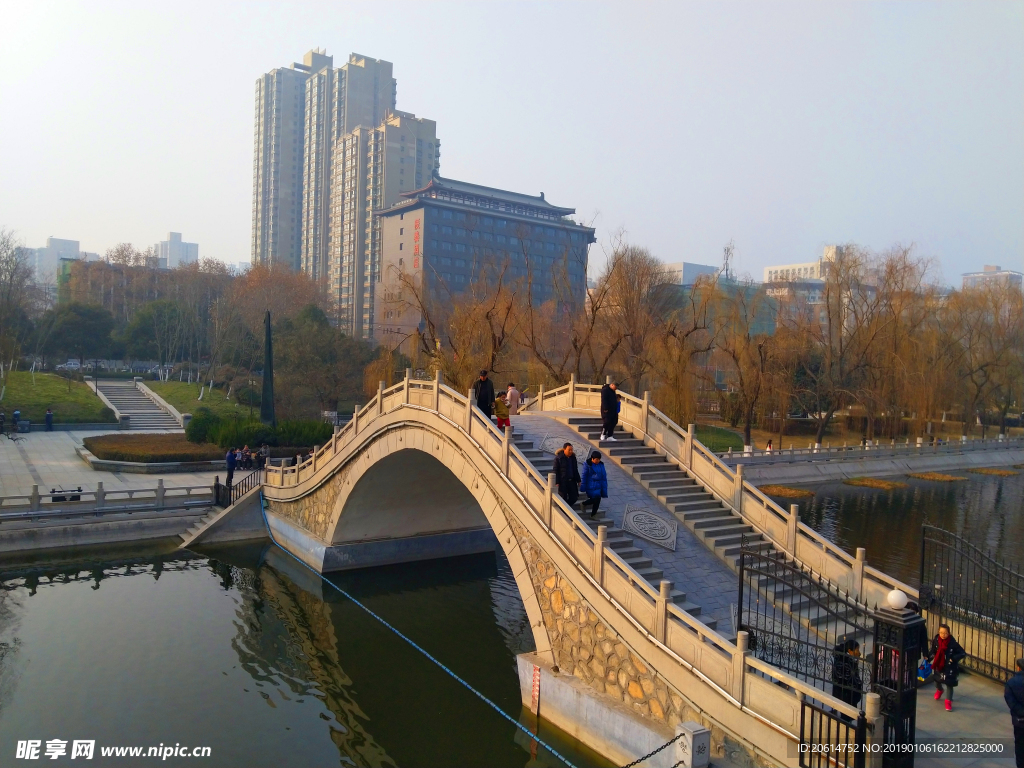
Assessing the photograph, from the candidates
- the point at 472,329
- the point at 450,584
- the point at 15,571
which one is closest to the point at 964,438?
the point at 472,329

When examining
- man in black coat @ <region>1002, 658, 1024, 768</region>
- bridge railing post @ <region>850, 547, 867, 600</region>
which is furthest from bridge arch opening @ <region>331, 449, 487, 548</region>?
man in black coat @ <region>1002, 658, 1024, 768</region>

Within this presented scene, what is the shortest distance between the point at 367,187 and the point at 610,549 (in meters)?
88.1

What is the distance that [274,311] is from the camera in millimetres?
49781

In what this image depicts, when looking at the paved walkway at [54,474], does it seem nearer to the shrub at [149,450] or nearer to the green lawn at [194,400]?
the shrub at [149,450]

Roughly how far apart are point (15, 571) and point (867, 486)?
30684 millimetres

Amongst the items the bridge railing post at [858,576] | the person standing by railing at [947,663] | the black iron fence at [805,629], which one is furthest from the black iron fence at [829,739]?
the bridge railing post at [858,576]

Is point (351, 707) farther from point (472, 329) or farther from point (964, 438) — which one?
point (964, 438)

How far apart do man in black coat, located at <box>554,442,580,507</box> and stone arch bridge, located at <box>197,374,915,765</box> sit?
339 mm

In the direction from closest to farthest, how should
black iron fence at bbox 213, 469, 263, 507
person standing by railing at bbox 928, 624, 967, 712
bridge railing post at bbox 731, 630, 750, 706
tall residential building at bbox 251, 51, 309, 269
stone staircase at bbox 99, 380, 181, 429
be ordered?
bridge railing post at bbox 731, 630, 750, 706 < person standing by railing at bbox 928, 624, 967, 712 < black iron fence at bbox 213, 469, 263, 507 < stone staircase at bbox 99, 380, 181, 429 < tall residential building at bbox 251, 51, 309, 269

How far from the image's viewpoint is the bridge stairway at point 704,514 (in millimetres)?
9680

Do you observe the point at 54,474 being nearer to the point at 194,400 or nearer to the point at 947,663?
the point at 194,400

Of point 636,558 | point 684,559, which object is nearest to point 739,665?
point 636,558

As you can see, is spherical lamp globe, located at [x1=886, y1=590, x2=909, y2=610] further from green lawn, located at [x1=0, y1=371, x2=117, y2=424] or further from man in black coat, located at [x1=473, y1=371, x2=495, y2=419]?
green lawn, located at [x1=0, y1=371, x2=117, y2=424]

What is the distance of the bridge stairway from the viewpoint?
31.8ft
